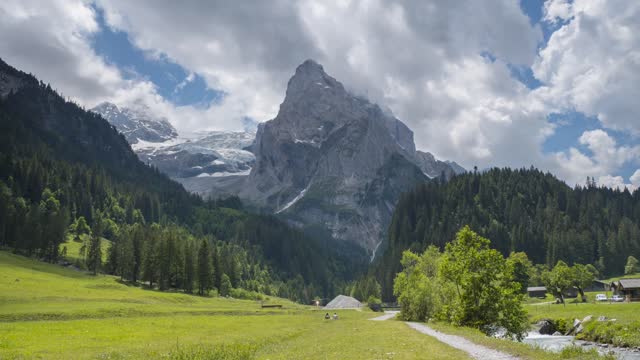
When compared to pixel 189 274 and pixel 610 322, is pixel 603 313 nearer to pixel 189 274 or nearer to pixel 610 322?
pixel 610 322

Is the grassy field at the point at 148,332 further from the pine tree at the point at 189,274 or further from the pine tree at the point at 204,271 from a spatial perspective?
the pine tree at the point at 189,274

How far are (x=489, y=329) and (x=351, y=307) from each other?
105998mm

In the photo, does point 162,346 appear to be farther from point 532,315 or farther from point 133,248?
point 133,248

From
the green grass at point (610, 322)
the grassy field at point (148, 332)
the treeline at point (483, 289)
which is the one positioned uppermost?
the treeline at point (483, 289)

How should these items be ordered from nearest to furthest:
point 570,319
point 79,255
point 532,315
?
point 570,319
point 532,315
point 79,255

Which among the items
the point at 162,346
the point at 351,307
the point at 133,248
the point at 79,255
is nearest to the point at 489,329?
the point at 162,346

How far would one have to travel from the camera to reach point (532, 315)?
101 meters

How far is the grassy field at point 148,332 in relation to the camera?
34.3m

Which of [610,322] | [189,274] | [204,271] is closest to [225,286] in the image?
[204,271]

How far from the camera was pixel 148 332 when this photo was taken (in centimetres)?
5544

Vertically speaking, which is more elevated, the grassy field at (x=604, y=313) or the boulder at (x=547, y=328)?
the grassy field at (x=604, y=313)

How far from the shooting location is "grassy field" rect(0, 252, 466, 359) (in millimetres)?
34344

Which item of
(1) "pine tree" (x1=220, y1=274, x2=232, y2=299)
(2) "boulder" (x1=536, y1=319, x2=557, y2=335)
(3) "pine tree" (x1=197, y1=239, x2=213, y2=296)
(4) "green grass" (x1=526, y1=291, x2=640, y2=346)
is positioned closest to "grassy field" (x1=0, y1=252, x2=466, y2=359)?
(3) "pine tree" (x1=197, y1=239, x2=213, y2=296)

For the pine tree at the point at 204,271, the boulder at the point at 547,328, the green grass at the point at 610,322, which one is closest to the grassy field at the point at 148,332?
the pine tree at the point at 204,271
